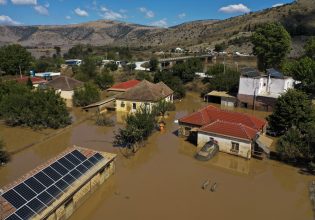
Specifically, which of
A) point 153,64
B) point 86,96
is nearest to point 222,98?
point 86,96

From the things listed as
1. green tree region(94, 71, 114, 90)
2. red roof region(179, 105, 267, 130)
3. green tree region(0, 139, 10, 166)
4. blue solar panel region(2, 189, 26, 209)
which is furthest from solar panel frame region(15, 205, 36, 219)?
green tree region(94, 71, 114, 90)

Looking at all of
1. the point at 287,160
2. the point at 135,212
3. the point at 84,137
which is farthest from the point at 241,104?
the point at 135,212

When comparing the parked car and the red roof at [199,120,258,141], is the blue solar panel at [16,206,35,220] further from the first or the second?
the red roof at [199,120,258,141]

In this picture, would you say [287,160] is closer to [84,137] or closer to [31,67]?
[84,137]

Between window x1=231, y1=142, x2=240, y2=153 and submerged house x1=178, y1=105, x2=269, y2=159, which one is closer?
submerged house x1=178, y1=105, x2=269, y2=159

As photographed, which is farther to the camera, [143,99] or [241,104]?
[241,104]

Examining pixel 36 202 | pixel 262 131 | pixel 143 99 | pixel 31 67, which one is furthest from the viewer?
pixel 31 67

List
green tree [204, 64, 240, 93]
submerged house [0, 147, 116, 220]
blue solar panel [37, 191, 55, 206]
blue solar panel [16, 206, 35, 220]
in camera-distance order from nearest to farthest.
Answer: blue solar panel [16, 206, 35, 220] < submerged house [0, 147, 116, 220] < blue solar panel [37, 191, 55, 206] < green tree [204, 64, 240, 93]

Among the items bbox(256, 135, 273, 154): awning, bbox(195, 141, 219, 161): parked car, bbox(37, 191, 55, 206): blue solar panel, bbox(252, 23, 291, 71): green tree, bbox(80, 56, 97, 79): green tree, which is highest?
bbox(252, 23, 291, 71): green tree
